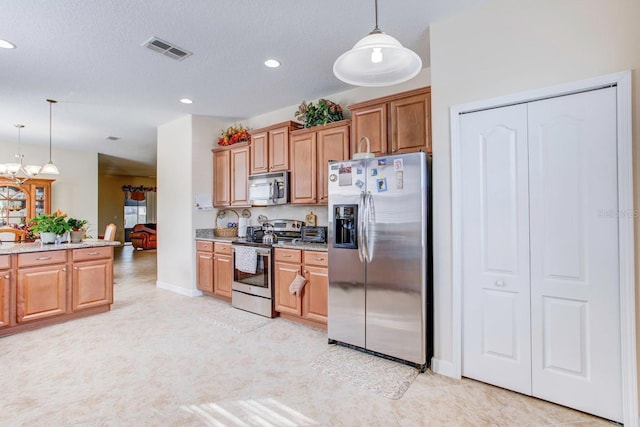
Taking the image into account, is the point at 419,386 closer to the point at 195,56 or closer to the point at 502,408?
the point at 502,408

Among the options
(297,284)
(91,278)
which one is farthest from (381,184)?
(91,278)

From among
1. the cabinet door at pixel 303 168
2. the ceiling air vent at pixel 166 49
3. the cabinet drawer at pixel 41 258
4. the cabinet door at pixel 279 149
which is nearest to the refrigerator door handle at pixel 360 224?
the cabinet door at pixel 303 168

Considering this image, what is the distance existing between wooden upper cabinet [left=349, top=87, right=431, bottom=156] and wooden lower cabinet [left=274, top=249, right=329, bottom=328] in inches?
50.8

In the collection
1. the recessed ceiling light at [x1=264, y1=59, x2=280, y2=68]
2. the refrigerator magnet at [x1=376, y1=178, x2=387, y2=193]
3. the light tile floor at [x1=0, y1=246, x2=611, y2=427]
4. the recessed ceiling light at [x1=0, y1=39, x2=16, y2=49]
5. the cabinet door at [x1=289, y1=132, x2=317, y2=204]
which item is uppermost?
the recessed ceiling light at [x1=264, y1=59, x2=280, y2=68]

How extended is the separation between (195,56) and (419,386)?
3458mm

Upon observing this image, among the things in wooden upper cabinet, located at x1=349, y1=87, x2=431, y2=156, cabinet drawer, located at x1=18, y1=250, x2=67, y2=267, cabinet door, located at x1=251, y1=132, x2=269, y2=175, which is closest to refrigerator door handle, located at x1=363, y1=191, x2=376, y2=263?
wooden upper cabinet, located at x1=349, y1=87, x2=431, y2=156

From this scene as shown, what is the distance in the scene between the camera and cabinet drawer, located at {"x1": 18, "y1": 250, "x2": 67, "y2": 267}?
335 cm

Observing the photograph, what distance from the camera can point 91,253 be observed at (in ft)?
12.8

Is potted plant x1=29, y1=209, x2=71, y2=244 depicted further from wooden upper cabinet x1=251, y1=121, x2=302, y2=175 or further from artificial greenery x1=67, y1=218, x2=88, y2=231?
wooden upper cabinet x1=251, y1=121, x2=302, y2=175

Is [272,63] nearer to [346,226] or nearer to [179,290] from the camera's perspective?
[346,226]

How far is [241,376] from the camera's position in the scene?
245 cm

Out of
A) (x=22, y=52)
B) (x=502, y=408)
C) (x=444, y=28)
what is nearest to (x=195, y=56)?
(x=22, y=52)

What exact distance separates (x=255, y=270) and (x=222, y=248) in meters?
0.83

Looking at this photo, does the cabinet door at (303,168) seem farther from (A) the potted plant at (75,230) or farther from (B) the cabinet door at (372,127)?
(A) the potted plant at (75,230)
